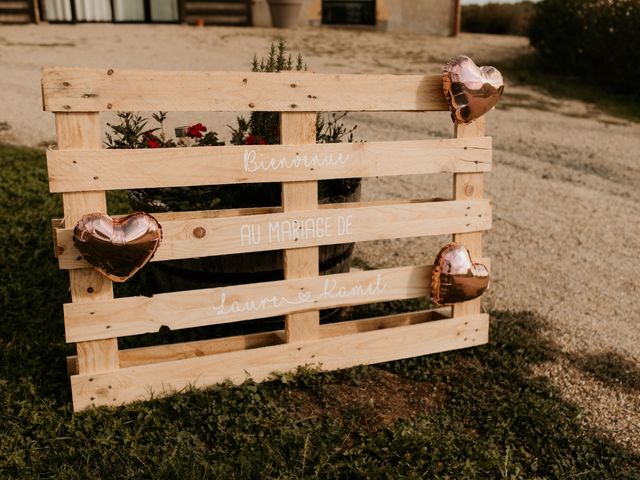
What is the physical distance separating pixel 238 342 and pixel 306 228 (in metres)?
0.70

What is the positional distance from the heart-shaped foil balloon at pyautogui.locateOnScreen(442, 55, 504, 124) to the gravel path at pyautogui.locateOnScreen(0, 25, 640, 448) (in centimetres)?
148

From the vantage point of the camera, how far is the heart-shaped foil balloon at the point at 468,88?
3338mm

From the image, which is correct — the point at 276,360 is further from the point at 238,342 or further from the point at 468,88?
the point at 468,88

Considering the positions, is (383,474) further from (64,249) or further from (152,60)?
(152,60)

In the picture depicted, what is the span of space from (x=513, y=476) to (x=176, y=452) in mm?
1395

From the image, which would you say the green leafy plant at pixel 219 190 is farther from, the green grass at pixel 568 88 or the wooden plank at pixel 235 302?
the green grass at pixel 568 88

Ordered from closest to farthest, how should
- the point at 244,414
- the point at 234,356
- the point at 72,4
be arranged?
the point at 244,414
the point at 234,356
the point at 72,4

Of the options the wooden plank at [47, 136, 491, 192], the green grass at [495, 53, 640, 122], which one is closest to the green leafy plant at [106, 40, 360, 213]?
the wooden plank at [47, 136, 491, 192]

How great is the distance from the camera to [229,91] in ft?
10.0

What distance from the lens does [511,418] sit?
323 cm

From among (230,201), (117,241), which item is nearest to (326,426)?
(117,241)

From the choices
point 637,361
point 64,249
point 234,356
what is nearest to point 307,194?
point 234,356

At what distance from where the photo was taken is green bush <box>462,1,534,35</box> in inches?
850

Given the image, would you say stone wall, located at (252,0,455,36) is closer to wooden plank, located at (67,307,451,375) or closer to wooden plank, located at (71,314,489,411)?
wooden plank, located at (67,307,451,375)
